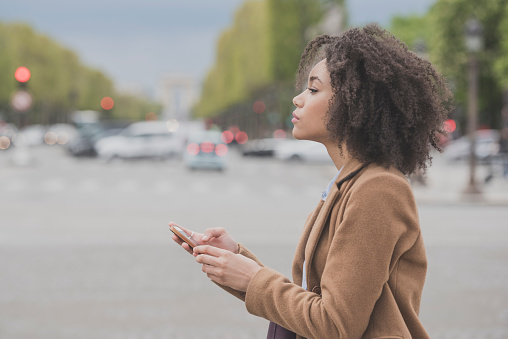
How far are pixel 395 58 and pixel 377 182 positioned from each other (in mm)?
A: 359

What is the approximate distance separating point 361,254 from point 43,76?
298 feet

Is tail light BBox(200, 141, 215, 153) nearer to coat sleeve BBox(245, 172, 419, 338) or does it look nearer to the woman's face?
the woman's face

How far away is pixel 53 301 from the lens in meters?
7.45

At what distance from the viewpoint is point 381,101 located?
2066 mm

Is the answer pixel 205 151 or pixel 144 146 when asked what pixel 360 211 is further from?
pixel 144 146

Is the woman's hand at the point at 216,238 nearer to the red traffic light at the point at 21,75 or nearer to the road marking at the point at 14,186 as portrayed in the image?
the road marking at the point at 14,186

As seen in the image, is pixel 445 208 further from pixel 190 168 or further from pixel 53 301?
pixel 190 168

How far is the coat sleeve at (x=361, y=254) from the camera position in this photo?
75.4 inches

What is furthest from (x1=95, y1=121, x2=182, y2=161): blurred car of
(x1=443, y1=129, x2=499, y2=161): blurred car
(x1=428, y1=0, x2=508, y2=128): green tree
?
(x1=443, y1=129, x2=499, y2=161): blurred car

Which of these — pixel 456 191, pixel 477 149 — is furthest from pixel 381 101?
pixel 477 149

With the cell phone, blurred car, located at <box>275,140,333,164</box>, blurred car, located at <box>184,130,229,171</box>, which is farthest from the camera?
blurred car, located at <box>275,140,333,164</box>

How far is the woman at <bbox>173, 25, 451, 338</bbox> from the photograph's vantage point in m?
1.92

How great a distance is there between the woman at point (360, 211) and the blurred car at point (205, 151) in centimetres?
2834

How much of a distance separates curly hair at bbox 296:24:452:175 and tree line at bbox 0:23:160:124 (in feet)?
234
